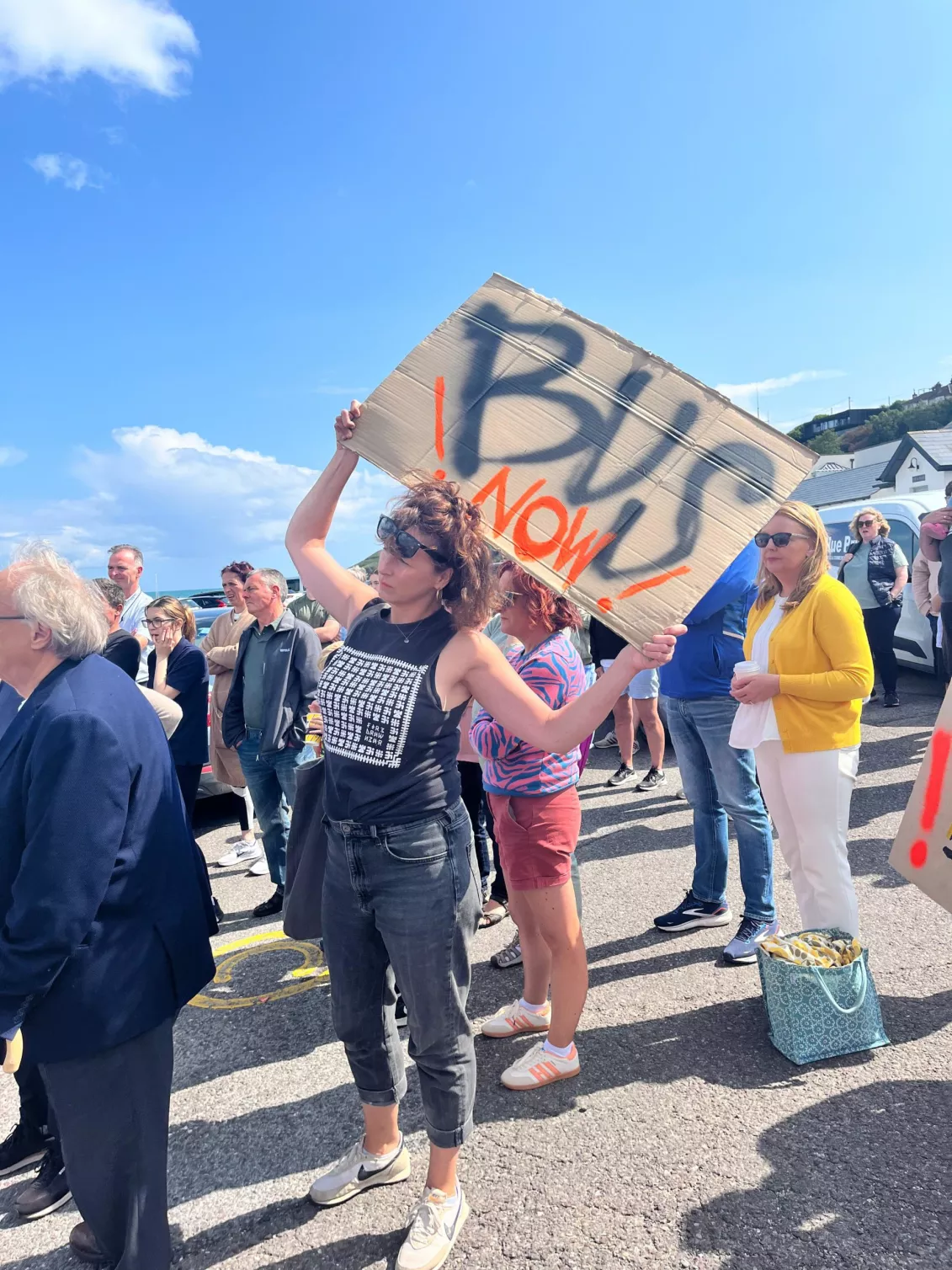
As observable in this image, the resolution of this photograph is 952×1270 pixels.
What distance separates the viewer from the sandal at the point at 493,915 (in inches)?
161

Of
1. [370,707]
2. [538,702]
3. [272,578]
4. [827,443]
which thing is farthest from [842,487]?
[370,707]

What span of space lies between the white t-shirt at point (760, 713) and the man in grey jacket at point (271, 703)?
2505 millimetres

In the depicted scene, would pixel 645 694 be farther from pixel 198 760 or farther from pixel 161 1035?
pixel 161 1035

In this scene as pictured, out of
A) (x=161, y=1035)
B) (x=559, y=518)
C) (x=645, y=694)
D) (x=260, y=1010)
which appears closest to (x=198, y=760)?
(x=260, y=1010)

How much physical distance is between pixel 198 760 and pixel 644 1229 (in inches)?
129

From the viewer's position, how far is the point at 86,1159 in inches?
72.8

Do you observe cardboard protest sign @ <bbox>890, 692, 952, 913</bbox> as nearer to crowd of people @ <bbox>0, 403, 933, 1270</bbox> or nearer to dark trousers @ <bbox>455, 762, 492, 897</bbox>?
crowd of people @ <bbox>0, 403, 933, 1270</bbox>

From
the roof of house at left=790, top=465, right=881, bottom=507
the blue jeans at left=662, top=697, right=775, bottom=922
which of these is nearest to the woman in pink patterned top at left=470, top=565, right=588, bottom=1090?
the blue jeans at left=662, top=697, right=775, bottom=922

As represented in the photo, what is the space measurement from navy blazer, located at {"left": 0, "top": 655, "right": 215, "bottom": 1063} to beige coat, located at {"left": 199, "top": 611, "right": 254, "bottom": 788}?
3161 millimetres

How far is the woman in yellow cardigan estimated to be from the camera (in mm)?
2918

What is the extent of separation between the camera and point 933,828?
2.33 m

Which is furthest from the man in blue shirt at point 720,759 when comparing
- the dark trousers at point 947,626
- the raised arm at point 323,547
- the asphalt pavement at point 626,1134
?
the dark trousers at point 947,626

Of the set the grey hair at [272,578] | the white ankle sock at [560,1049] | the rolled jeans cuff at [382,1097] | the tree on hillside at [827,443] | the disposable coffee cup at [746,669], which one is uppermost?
the tree on hillside at [827,443]

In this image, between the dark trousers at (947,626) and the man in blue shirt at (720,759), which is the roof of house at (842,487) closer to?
→ the dark trousers at (947,626)
